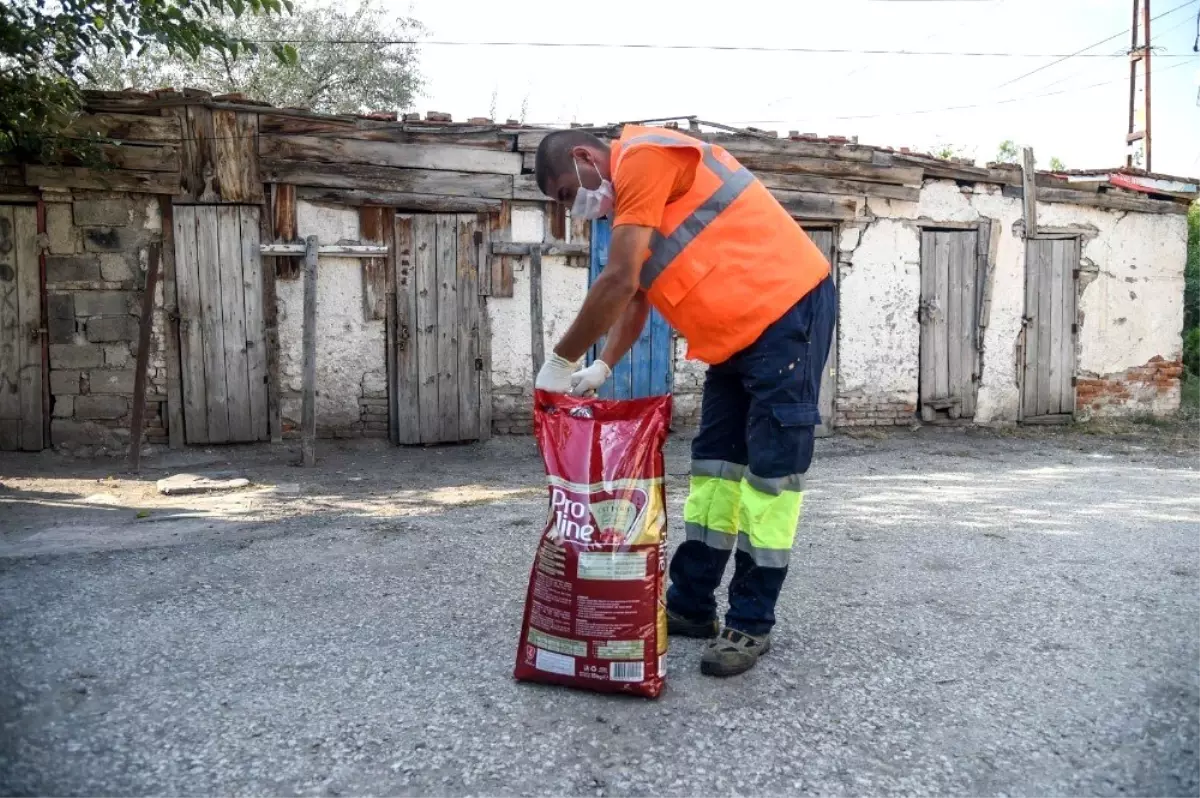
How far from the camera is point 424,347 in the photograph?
8438 millimetres

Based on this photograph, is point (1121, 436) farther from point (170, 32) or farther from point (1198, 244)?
point (1198, 244)

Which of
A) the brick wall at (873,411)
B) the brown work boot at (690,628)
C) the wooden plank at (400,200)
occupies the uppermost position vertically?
the wooden plank at (400,200)

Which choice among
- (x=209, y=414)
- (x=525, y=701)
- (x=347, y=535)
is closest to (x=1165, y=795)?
(x=525, y=701)

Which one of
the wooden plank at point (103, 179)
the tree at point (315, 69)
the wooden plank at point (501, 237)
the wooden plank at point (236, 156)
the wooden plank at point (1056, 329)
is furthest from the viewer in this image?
the tree at point (315, 69)

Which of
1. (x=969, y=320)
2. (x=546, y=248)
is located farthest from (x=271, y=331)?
(x=969, y=320)

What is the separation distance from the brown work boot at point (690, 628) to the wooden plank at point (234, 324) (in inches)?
245

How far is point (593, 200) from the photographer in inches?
106

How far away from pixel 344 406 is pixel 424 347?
36.0 inches

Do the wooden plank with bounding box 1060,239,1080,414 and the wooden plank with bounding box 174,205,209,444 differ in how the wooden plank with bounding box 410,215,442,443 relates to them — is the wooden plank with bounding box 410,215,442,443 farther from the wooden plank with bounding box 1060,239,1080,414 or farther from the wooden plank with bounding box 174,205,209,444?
the wooden plank with bounding box 1060,239,1080,414

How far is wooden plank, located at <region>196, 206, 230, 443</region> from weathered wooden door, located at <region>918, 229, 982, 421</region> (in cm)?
717

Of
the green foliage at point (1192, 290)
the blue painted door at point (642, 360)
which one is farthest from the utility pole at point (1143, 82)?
the blue painted door at point (642, 360)

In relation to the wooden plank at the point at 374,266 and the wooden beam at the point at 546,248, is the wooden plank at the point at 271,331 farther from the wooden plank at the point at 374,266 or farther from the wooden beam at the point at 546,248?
the wooden beam at the point at 546,248

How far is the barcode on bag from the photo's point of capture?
7.77 ft

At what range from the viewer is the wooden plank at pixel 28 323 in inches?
303
